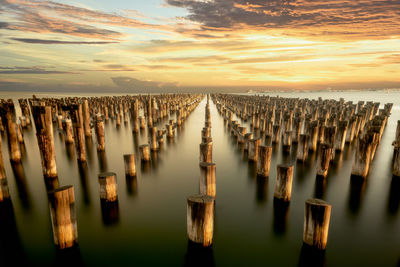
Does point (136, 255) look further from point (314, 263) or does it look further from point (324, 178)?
point (324, 178)

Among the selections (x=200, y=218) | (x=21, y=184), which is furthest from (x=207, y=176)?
(x=21, y=184)

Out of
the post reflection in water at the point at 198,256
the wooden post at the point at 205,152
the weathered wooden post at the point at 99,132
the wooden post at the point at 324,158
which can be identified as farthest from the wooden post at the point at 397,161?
the weathered wooden post at the point at 99,132

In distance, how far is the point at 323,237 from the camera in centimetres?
378

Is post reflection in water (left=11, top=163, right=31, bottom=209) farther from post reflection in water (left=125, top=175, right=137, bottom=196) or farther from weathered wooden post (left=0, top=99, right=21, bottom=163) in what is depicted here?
post reflection in water (left=125, top=175, right=137, bottom=196)

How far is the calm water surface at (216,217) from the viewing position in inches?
161

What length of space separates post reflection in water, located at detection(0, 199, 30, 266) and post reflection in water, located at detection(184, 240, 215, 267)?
2786 millimetres

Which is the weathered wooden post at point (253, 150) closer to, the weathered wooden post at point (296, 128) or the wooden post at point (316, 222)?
the weathered wooden post at point (296, 128)

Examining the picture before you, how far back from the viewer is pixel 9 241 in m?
4.46

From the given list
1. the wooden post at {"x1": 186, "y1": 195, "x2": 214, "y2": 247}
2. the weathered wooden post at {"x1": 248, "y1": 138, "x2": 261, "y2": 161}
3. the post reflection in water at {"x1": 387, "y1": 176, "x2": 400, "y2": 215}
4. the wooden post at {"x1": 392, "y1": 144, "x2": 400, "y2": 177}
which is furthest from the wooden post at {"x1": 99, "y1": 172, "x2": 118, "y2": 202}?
the wooden post at {"x1": 392, "y1": 144, "x2": 400, "y2": 177}

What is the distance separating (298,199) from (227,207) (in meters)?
2.00

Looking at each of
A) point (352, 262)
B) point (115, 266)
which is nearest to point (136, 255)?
point (115, 266)

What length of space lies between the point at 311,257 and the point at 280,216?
137cm

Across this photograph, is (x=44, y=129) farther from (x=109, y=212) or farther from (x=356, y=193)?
(x=356, y=193)

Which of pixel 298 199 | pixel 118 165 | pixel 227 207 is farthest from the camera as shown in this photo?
pixel 118 165
